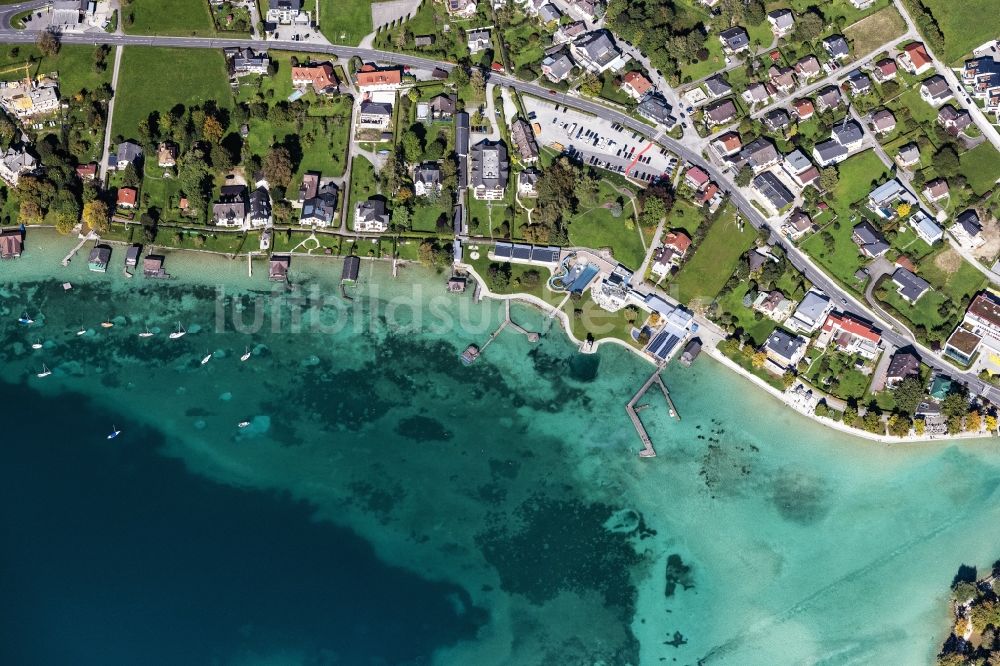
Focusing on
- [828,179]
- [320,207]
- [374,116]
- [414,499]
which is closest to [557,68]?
[374,116]

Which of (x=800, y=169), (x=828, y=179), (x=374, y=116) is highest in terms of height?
(x=374, y=116)

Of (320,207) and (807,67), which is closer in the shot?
(320,207)

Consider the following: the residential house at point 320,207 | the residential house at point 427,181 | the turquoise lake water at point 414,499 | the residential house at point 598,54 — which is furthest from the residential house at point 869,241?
the residential house at point 320,207

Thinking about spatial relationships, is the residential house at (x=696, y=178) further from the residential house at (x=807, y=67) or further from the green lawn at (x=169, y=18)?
the green lawn at (x=169, y=18)

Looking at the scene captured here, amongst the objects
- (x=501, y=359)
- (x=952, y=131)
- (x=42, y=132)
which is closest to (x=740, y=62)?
(x=952, y=131)

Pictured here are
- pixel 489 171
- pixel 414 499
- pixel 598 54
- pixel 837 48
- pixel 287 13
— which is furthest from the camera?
pixel 287 13

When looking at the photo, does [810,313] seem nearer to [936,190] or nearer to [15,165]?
[936,190]

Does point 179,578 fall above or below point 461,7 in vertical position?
below

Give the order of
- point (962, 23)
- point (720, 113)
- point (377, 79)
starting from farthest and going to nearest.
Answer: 1. point (962, 23)
2. point (377, 79)
3. point (720, 113)
